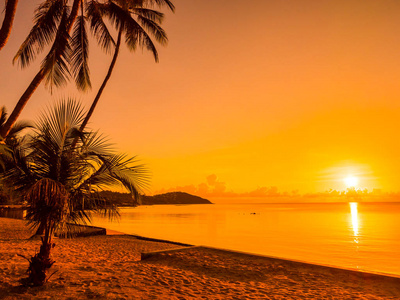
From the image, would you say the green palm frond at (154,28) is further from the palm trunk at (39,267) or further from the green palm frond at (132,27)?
the palm trunk at (39,267)

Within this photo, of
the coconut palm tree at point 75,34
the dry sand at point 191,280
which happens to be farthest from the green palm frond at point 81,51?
the dry sand at point 191,280

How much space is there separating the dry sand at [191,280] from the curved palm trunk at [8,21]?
496cm

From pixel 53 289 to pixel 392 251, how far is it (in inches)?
738

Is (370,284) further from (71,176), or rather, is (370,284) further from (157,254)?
(71,176)

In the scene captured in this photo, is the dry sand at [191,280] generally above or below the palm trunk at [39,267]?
below

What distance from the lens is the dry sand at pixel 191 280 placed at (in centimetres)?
497

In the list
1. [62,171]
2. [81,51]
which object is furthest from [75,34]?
[62,171]

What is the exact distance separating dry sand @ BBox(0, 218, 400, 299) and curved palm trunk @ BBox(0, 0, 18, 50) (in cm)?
496

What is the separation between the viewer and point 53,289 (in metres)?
4.83

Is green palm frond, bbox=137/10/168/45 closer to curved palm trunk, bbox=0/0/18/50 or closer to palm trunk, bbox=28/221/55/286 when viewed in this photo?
curved palm trunk, bbox=0/0/18/50

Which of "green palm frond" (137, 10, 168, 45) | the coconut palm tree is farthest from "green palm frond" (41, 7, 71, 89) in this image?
"green palm frond" (137, 10, 168, 45)

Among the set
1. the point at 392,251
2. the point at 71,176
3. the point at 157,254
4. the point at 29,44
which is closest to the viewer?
the point at 71,176

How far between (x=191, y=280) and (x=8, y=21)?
23.4 ft

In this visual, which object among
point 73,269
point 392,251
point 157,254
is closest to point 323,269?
point 157,254
